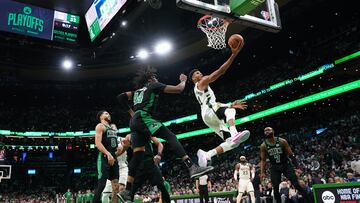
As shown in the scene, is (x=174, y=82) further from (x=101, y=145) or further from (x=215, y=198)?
(x=101, y=145)

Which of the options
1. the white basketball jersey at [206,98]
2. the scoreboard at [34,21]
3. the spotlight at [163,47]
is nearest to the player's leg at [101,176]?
the white basketball jersey at [206,98]

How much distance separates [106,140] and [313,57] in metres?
21.6

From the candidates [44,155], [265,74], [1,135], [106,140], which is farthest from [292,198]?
[44,155]

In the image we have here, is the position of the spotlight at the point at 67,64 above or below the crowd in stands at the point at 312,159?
above

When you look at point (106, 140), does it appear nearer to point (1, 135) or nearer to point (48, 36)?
A: point (48, 36)

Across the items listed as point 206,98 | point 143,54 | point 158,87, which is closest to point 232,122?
point 206,98

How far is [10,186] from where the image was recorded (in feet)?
109

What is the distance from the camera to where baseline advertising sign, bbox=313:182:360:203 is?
7.57 m

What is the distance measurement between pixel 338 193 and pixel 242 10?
16.1ft

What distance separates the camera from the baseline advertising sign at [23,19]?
1756 cm

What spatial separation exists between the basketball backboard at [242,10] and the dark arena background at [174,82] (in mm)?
53

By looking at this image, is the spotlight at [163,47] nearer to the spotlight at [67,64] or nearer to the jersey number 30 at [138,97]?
the spotlight at [67,64]

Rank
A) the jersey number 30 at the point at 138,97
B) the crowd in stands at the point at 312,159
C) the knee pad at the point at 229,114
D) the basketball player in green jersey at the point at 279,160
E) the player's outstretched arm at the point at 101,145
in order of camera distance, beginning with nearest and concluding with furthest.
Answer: the jersey number 30 at the point at 138,97 → the player's outstretched arm at the point at 101,145 → the knee pad at the point at 229,114 → the basketball player in green jersey at the point at 279,160 → the crowd in stands at the point at 312,159

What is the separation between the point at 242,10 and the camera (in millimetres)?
8102
